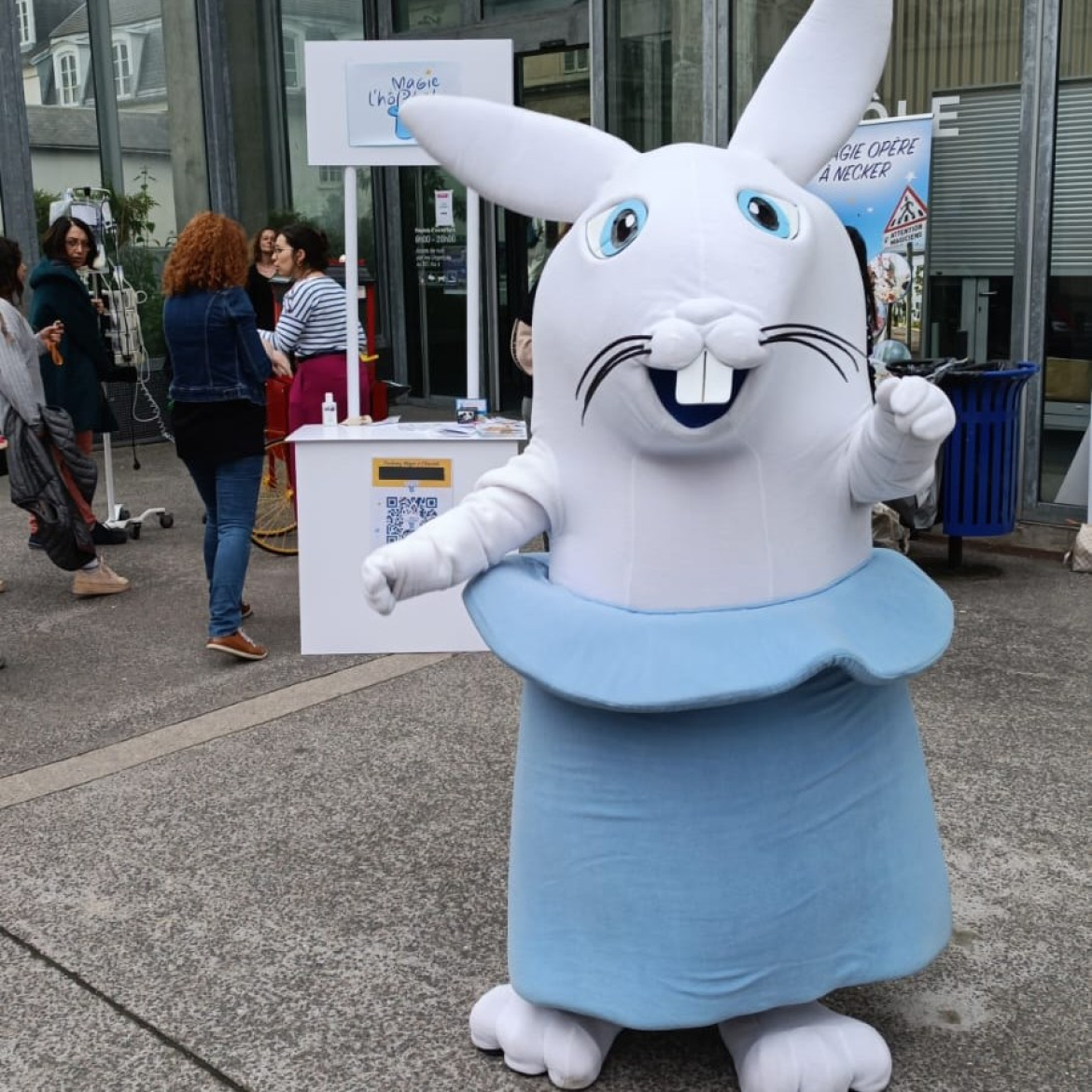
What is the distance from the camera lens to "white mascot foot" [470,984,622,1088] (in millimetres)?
2793

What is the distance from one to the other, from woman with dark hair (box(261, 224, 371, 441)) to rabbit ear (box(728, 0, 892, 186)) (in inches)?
165

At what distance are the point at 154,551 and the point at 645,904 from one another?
18.9 feet

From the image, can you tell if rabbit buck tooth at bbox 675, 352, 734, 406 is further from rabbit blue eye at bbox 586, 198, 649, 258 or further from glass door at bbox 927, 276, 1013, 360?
glass door at bbox 927, 276, 1013, 360

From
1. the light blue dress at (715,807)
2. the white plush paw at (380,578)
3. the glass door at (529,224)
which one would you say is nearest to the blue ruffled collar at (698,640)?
the light blue dress at (715,807)

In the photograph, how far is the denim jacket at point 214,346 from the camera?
564 centimetres

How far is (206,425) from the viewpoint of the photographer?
18.7ft

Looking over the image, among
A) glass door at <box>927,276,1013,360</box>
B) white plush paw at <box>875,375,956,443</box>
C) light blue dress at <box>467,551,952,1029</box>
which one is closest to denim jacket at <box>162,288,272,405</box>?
light blue dress at <box>467,551,952,1029</box>

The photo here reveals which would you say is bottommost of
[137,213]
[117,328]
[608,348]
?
[117,328]

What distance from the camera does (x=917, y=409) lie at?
8.30 ft

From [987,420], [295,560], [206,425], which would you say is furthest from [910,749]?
[295,560]

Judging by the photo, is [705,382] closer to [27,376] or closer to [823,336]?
[823,336]

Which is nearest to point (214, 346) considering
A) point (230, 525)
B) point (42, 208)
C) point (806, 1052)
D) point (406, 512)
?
point (230, 525)

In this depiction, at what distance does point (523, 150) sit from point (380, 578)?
3.15ft

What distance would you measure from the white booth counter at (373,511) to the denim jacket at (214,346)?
358 mm
